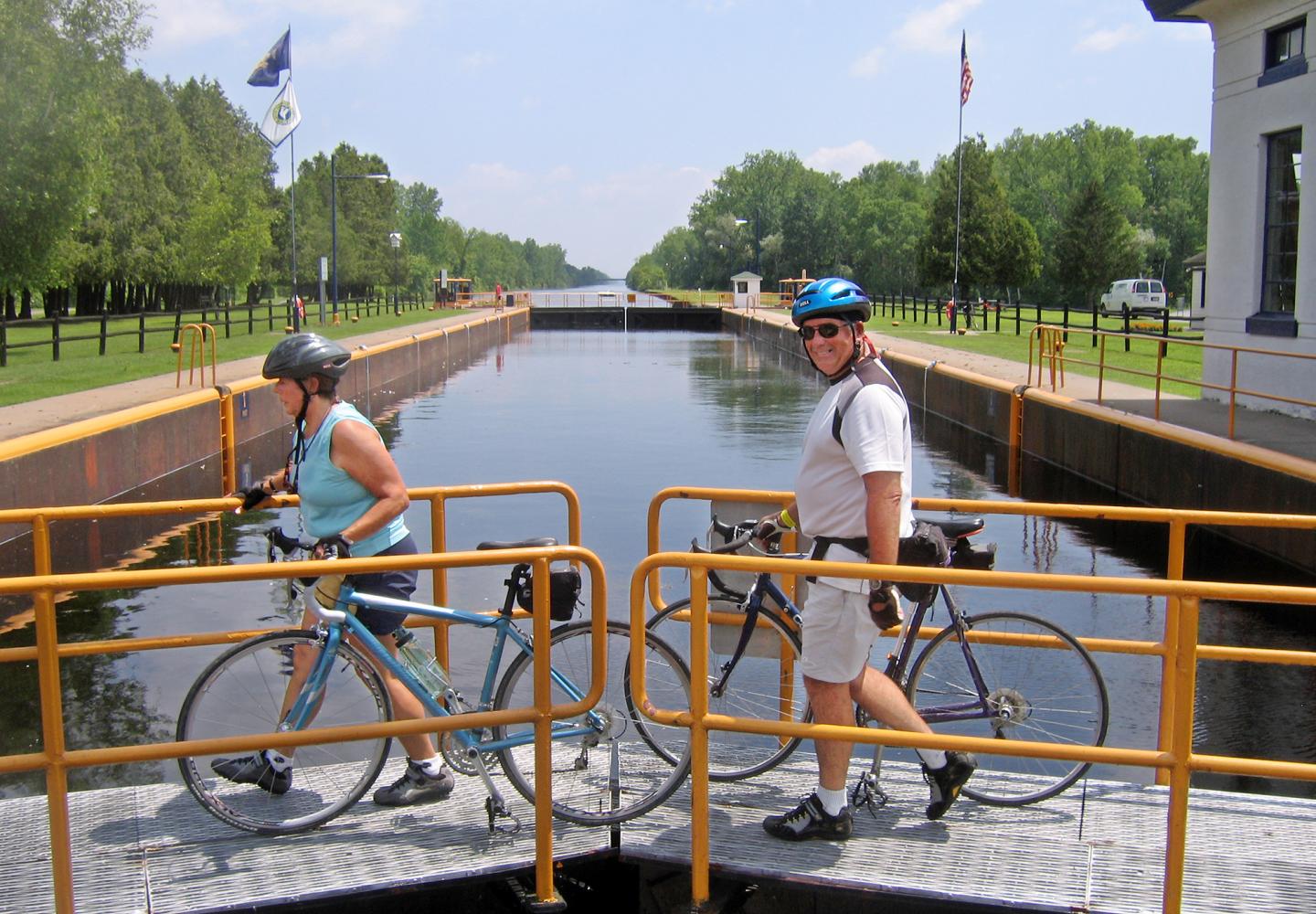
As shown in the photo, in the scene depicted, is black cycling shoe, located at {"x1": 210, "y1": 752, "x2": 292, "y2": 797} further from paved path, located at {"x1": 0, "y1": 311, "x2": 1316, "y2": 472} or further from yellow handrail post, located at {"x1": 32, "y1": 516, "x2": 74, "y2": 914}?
paved path, located at {"x1": 0, "y1": 311, "x2": 1316, "y2": 472}

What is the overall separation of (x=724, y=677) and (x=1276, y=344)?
47.2ft

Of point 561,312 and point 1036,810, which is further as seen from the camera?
point 561,312

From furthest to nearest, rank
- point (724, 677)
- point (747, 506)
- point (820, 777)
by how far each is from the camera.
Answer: point (747, 506) → point (724, 677) → point (820, 777)

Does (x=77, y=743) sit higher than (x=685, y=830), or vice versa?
(x=685, y=830)

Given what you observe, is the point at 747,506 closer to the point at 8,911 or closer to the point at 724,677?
the point at 724,677

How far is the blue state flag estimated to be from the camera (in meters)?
42.7

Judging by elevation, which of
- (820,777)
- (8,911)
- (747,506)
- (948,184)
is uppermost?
(948,184)

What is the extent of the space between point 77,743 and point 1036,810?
5312mm

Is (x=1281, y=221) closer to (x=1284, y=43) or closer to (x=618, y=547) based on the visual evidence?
(x=1284, y=43)

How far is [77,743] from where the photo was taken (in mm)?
7699

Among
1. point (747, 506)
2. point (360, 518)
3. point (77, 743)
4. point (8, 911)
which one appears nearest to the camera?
point (8, 911)

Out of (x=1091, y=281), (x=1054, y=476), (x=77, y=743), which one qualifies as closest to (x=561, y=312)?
(x=1091, y=281)

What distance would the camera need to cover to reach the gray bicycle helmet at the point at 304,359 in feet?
16.5

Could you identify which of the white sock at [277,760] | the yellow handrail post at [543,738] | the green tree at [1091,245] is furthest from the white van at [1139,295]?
the yellow handrail post at [543,738]
